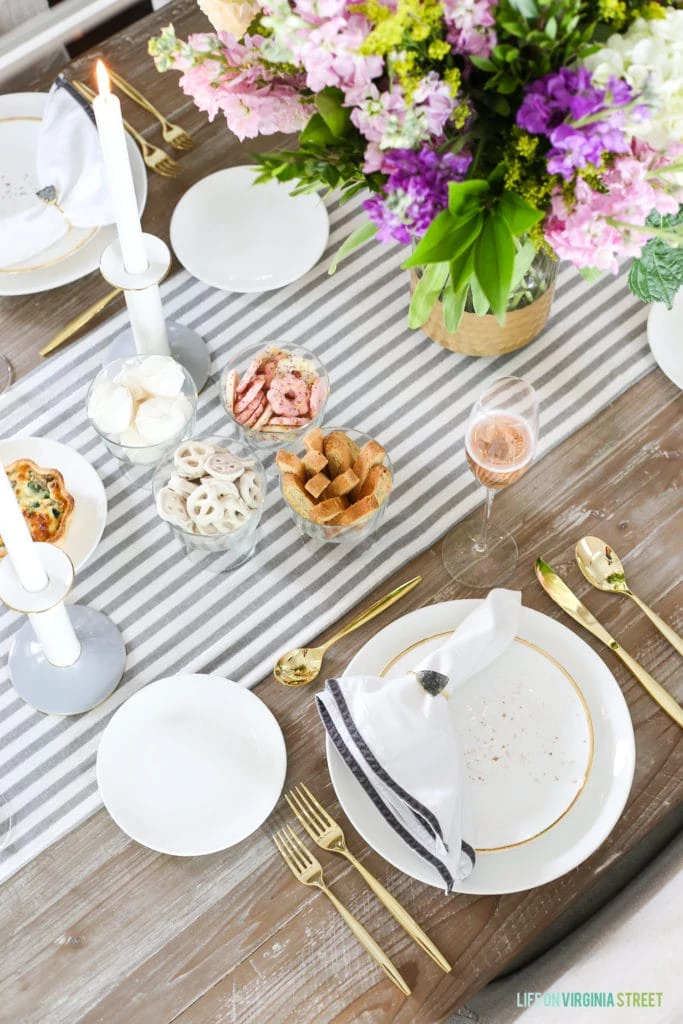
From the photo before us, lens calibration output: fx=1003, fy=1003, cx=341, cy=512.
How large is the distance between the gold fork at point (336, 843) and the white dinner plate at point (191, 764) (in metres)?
0.03

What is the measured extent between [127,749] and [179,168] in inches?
34.6

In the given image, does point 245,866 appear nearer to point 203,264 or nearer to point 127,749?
point 127,749

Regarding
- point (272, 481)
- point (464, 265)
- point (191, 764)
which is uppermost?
point (464, 265)

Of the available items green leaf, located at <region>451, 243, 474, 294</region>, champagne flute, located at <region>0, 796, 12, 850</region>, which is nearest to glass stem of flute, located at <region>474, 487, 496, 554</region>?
green leaf, located at <region>451, 243, 474, 294</region>

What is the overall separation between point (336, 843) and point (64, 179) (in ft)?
3.15

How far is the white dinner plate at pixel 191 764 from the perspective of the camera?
1.12 m

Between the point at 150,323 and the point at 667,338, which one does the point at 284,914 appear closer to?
the point at 150,323

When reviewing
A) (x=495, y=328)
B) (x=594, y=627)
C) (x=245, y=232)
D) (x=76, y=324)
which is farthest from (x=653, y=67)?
(x=76, y=324)

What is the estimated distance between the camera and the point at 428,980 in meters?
1.08

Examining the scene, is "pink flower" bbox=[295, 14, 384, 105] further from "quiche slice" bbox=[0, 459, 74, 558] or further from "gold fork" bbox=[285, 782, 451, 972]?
"gold fork" bbox=[285, 782, 451, 972]

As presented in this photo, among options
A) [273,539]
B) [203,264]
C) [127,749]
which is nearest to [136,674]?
[127,749]

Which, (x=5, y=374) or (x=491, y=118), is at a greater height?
(x=491, y=118)

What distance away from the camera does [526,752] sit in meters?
1.16

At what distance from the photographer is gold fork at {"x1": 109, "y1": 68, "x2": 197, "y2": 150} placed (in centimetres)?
153
